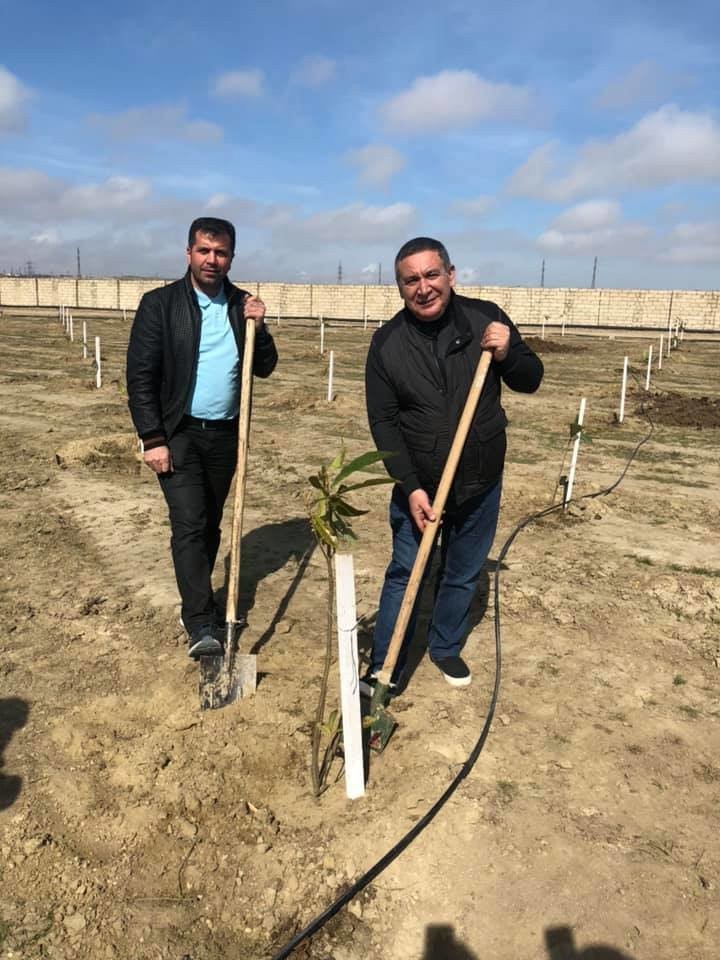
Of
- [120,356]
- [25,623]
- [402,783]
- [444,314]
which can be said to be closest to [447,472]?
[444,314]

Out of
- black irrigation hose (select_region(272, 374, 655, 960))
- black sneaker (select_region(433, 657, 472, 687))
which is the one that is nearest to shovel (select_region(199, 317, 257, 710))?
black sneaker (select_region(433, 657, 472, 687))

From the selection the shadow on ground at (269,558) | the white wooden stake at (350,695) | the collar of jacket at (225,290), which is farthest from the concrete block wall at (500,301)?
the white wooden stake at (350,695)

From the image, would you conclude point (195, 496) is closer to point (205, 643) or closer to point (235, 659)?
point (205, 643)

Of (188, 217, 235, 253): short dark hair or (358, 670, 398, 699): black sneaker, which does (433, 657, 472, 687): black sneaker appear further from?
(188, 217, 235, 253): short dark hair

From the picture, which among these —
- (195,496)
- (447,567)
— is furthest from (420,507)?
(195,496)

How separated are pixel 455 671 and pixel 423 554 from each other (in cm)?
92

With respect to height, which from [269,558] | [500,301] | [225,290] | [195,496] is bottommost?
[269,558]

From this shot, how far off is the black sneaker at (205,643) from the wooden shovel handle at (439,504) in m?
0.99

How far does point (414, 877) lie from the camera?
7.01 ft

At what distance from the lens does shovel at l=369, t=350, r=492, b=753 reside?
8.00 ft

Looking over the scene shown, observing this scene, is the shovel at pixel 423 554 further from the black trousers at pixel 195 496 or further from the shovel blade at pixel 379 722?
the black trousers at pixel 195 496

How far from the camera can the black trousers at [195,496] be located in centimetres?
323

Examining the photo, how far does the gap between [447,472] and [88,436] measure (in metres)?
7.07

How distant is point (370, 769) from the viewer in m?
2.60
